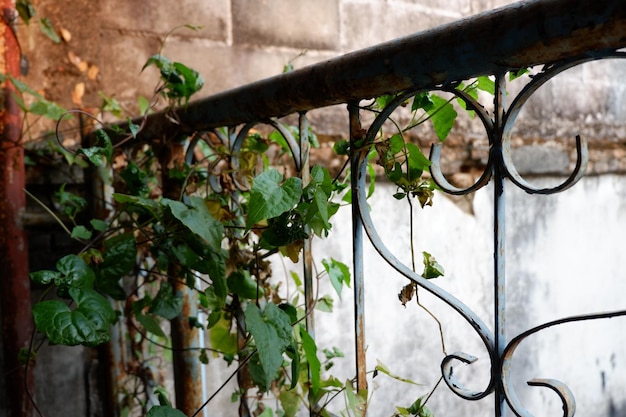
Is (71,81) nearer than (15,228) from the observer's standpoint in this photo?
No

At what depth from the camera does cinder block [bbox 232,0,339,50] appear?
6.28 feet

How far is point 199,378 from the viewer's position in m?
1.35

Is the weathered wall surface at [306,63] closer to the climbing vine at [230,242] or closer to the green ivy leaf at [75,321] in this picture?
the climbing vine at [230,242]

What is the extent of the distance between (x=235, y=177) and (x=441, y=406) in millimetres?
1708

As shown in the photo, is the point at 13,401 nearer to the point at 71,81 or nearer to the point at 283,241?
the point at 71,81

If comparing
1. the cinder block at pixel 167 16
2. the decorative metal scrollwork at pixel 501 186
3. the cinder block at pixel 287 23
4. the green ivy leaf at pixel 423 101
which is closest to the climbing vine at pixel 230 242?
the green ivy leaf at pixel 423 101

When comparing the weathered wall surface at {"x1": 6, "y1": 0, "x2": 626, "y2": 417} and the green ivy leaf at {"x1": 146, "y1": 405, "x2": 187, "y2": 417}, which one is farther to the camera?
the weathered wall surface at {"x1": 6, "y1": 0, "x2": 626, "y2": 417}

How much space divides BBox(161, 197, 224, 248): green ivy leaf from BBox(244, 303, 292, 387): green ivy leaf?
0.16 meters

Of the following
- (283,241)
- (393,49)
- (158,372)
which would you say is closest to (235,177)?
(283,241)

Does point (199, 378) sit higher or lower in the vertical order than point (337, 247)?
lower

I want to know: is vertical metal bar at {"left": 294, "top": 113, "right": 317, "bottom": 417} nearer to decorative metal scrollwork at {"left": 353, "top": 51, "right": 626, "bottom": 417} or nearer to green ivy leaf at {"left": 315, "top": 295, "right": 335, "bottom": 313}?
decorative metal scrollwork at {"left": 353, "top": 51, "right": 626, "bottom": 417}

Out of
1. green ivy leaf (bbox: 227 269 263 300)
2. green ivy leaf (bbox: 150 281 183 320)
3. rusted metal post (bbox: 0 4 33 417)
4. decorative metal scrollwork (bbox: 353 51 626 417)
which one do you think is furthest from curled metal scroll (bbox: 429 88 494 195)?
rusted metal post (bbox: 0 4 33 417)

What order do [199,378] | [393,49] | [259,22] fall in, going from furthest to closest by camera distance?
[259,22]
[199,378]
[393,49]

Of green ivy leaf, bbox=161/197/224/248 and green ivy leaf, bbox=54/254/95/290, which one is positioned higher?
green ivy leaf, bbox=161/197/224/248
